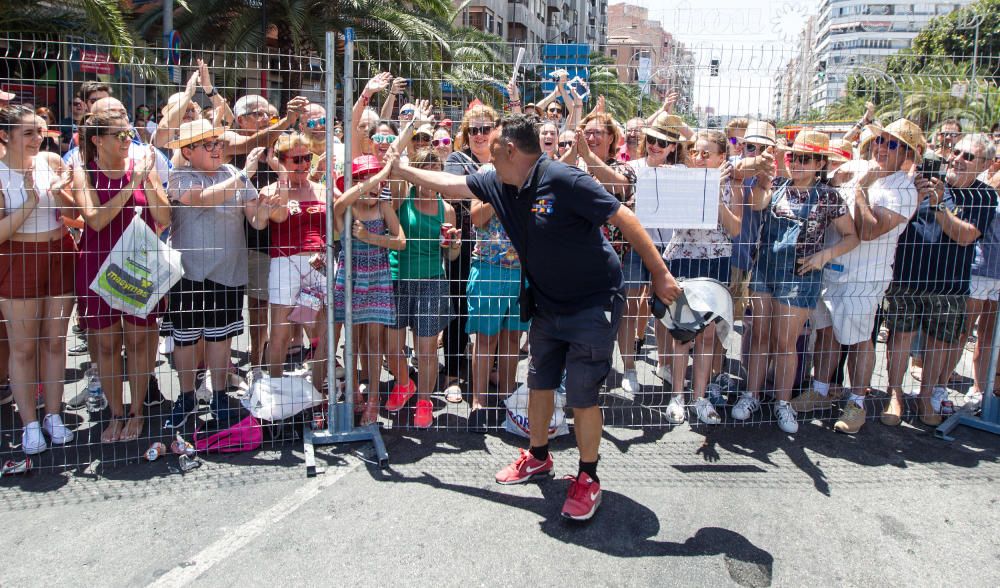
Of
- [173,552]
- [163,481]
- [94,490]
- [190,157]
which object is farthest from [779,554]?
[190,157]

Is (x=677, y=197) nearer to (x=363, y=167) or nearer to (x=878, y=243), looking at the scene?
(x=878, y=243)

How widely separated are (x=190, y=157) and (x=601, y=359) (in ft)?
9.55

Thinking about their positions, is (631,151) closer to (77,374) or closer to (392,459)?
(392,459)

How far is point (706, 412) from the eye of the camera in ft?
16.5

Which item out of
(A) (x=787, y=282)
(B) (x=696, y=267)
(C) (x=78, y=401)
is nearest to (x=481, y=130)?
(B) (x=696, y=267)

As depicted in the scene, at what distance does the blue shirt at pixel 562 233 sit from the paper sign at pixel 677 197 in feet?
3.20

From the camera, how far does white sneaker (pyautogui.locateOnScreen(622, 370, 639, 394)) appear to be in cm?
573

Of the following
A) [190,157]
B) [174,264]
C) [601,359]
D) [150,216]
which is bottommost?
[601,359]

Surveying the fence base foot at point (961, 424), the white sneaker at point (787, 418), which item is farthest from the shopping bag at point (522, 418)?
the fence base foot at point (961, 424)

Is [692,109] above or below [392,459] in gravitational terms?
above

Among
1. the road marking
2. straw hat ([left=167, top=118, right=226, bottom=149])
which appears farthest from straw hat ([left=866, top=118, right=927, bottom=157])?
straw hat ([left=167, top=118, right=226, bottom=149])

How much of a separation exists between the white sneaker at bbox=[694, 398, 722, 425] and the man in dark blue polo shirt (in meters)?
1.44

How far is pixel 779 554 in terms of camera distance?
343cm

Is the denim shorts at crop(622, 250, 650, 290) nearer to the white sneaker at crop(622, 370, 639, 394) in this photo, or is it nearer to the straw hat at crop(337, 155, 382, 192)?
the white sneaker at crop(622, 370, 639, 394)
